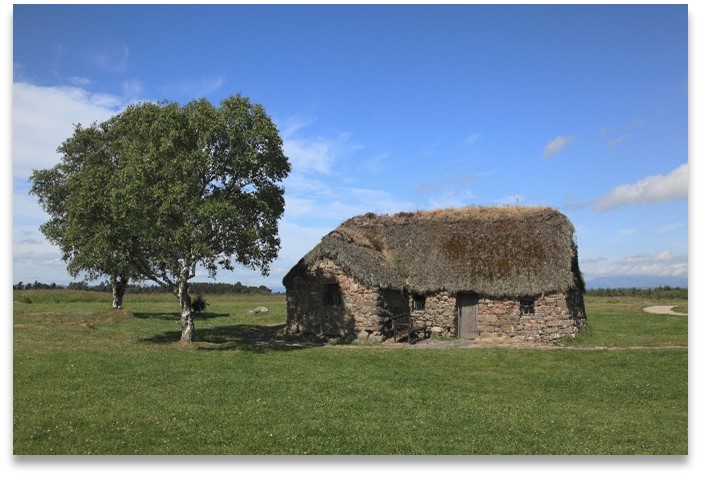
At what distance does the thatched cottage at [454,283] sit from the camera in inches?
1205

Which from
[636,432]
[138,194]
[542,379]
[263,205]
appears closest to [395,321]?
[263,205]

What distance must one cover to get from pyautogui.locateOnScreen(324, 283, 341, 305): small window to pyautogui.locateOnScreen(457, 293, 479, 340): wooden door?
7020mm

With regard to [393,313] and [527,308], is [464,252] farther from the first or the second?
[393,313]

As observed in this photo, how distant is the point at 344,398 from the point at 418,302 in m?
18.0

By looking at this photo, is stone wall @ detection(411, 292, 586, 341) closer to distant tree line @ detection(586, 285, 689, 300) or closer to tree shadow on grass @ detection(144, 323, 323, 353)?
tree shadow on grass @ detection(144, 323, 323, 353)

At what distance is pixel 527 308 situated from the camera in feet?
102

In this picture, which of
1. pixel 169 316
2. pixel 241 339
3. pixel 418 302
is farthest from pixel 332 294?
pixel 169 316

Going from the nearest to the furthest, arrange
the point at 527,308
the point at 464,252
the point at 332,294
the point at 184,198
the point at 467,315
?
the point at 184,198
the point at 527,308
the point at 332,294
the point at 467,315
the point at 464,252

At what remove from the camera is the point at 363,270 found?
3081 centimetres

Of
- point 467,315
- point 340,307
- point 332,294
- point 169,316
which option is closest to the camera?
point 340,307

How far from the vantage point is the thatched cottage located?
30609mm

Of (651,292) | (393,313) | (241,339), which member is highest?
(651,292)

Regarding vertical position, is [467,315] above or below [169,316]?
above

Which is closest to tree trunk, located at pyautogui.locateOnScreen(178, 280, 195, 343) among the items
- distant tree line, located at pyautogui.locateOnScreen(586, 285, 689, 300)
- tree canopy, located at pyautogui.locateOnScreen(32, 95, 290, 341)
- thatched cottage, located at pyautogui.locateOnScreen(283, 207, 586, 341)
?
tree canopy, located at pyautogui.locateOnScreen(32, 95, 290, 341)
